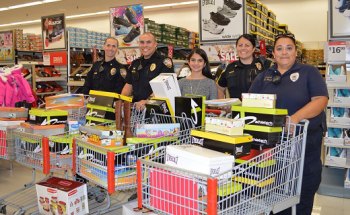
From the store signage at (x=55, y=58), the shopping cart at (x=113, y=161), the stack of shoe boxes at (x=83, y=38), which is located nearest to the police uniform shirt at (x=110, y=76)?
the shopping cart at (x=113, y=161)

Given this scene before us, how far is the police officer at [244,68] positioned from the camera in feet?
11.8

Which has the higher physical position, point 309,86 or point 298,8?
point 298,8

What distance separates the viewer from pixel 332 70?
4.65 meters

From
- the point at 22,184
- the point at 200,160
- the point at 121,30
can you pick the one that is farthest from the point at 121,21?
the point at 200,160

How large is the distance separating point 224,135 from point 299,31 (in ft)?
47.1

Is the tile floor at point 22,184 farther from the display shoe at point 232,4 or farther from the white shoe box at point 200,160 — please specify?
the display shoe at point 232,4

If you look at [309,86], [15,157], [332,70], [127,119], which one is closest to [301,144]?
[309,86]

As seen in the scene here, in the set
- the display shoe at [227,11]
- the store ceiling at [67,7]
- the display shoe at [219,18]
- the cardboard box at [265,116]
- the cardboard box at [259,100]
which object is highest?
the store ceiling at [67,7]

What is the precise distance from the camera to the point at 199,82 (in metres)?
3.73

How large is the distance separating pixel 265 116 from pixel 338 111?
2991 millimetres

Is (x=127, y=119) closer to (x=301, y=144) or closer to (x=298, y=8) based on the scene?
(x=301, y=144)

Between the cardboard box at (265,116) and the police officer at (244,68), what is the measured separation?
1407 millimetres

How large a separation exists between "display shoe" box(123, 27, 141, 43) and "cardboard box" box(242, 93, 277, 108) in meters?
4.74

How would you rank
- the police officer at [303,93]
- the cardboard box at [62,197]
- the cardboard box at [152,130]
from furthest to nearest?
the cardboard box at [62,197], the police officer at [303,93], the cardboard box at [152,130]
